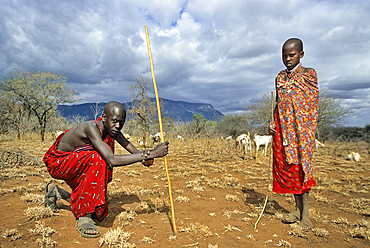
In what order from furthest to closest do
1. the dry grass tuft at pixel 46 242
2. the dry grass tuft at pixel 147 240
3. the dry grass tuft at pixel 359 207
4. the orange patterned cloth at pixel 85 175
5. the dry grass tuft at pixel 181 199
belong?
the dry grass tuft at pixel 181 199 < the dry grass tuft at pixel 359 207 < the orange patterned cloth at pixel 85 175 < the dry grass tuft at pixel 147 240 < the dry grass tuft at pixel 46 242

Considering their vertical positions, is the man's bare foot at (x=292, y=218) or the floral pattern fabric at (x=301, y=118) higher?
the floral pattern fabric at (x=301, y=118)

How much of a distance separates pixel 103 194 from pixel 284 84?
271cm

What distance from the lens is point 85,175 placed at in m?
2.28

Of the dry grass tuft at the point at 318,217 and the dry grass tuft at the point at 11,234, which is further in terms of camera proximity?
the dry grass tuft at the point at 318,217

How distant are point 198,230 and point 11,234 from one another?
6.50 ft

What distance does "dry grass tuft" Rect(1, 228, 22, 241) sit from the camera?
2.00 metres

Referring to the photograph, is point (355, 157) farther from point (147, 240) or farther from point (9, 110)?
point (9, 110)

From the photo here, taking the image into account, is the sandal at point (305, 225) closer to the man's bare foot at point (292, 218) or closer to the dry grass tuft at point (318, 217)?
the man's bare foot at point (292, 218)

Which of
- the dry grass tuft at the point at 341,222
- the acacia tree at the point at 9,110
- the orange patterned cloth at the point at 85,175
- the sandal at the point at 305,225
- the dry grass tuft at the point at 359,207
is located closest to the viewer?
the orange patterned cloth at the point at 85,175

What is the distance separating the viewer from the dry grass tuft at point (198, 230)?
230 centimetres

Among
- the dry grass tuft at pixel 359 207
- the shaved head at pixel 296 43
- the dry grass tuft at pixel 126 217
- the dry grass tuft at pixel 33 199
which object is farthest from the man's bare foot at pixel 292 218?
the dry grass tuft at pixel 33 199

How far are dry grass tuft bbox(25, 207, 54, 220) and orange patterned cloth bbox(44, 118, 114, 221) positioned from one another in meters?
0.51

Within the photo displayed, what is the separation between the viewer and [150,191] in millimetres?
3777

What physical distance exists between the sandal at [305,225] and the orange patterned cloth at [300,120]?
48 cm
